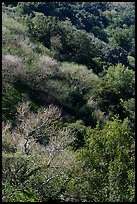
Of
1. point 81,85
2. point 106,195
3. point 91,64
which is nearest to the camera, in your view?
point 106,195

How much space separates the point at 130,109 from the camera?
120 ft

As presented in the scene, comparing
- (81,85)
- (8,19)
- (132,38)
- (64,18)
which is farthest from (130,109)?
(132,38)

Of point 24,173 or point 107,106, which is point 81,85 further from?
point 24,173

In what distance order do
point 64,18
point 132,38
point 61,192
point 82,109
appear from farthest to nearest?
1. point 132,38
2. point 64,18
3. point 82,109
4. point 61,192

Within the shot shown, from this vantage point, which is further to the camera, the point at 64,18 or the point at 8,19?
the point at 64,18

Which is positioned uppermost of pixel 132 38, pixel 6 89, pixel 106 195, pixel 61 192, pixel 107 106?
pixel 106 195

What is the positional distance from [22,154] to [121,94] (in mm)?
23230

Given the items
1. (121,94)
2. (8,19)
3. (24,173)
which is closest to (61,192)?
(24,173)

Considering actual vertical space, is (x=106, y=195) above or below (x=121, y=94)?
above

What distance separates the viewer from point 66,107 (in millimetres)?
33594

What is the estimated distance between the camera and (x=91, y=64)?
44.8 m

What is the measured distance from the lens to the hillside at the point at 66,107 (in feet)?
47.1

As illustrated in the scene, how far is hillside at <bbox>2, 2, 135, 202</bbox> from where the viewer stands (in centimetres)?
1434

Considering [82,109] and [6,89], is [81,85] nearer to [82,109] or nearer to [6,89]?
[82,109]
